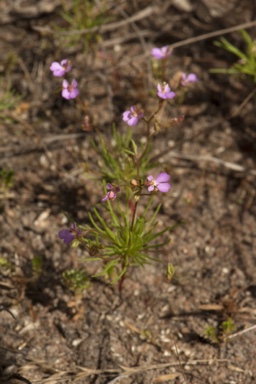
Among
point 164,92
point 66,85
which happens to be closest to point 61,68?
point 66,85

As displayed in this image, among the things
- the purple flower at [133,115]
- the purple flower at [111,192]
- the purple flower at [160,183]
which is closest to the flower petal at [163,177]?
the purple flower at [160,183]

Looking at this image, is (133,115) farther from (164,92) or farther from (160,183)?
(160,183)

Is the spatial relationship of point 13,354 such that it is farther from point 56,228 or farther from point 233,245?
point 233,245

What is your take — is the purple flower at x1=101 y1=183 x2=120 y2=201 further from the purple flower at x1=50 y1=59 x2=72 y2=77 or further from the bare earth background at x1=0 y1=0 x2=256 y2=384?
the purple flower at x1=50 y1=59 x2=72 y2=77

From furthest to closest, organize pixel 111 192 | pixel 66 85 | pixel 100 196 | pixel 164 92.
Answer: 1. pixel 100 196
2. pixel 66 85
3. pixel 164 92
4. pixel 111 192

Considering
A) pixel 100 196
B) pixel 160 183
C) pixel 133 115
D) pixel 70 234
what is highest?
pixel 133 115

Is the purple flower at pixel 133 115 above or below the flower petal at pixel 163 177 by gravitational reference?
above

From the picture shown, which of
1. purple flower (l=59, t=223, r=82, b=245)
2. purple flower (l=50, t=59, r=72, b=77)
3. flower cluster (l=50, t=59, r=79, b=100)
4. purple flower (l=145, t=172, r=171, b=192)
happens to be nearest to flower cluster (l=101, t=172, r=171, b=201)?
purple flower (l=145, t=172, r=171, b=192)

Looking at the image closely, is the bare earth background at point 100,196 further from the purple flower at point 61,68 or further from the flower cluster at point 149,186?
the flower cluster at point 149,186
